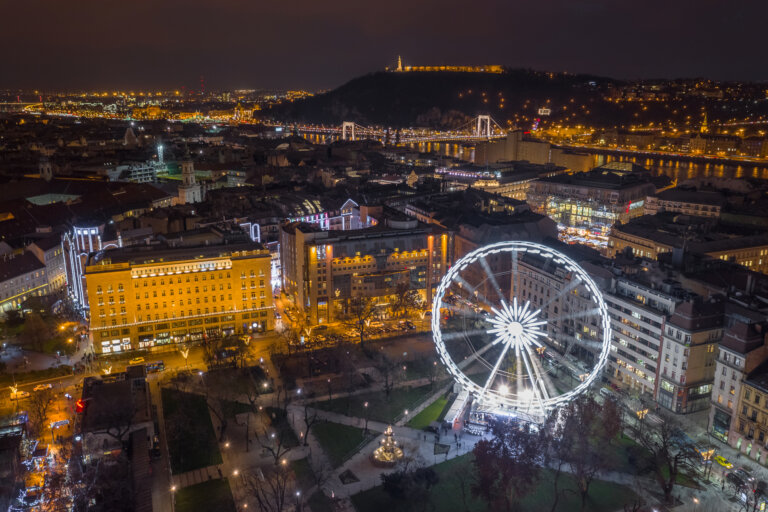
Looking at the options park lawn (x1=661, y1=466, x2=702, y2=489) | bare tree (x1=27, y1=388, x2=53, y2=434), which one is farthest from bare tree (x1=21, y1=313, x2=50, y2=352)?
park lawn (x1=661, y1=466, x2=702, y2=489)

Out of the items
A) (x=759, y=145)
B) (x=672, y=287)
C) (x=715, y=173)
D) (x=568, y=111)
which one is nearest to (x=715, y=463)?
(x=672, y=287)

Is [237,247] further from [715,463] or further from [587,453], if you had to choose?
[715,463]

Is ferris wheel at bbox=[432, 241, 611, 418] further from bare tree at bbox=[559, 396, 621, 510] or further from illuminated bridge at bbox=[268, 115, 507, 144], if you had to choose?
illuminated bridge at bbox=[268, 115, 507, 144]

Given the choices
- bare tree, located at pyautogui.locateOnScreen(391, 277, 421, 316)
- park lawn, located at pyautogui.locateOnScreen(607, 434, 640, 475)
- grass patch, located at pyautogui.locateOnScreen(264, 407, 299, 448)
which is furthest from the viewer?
bare tree, located at pyautogui.locateOnScreen(391, 277, 421, 316)

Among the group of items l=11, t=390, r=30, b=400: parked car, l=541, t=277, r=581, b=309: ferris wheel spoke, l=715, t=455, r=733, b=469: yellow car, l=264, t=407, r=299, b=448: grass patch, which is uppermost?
l=541, t=277, r=581, b=309: ferris wheel spoke

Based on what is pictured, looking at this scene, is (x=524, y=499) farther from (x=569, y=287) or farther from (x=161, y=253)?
(x=161, y=253)

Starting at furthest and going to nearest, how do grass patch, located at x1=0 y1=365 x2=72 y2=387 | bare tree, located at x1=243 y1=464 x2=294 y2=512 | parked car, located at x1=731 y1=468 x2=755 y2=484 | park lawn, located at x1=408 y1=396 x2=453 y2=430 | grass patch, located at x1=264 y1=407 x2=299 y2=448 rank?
grass patch, located at x1=0 y1=365 x2=72 y2=387
park lawn, located at x1=408 y1=396 x2=453 y2=430
grass patch, located at x1=264 y1=407 x2=299 y2=448
parked car, located at x1=731 y1=468 x2=755 y2=484
bare tree, located at x1=243 y1=464 x2=294 y2=512
